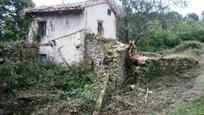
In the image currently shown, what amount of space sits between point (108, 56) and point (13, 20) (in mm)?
11031

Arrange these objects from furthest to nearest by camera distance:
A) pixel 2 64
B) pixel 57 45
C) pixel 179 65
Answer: pixel 57 45, pixel 179 65, pixel 2 64

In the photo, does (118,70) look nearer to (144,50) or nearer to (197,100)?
(197,100)

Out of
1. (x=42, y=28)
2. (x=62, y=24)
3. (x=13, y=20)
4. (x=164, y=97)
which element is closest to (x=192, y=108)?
(x=164, y=97)

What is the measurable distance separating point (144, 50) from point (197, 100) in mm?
14328

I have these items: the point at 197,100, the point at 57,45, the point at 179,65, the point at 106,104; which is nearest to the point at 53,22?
the point at 57,45

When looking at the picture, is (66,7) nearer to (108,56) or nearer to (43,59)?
(43,59)

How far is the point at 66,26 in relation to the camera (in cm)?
2133

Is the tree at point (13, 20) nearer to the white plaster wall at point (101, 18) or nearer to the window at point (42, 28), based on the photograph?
the window at point (42, 28)

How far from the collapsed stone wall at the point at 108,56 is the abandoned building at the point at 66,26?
72 cm

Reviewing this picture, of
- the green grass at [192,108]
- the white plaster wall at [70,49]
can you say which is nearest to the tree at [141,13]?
the white plaster wall at [70,49]

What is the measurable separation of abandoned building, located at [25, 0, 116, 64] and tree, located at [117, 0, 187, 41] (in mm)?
3842

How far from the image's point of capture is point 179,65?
1825 centimetres

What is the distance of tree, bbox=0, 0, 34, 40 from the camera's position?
22.7 metres

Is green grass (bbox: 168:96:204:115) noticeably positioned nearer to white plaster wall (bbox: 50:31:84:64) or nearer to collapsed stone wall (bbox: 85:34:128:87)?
collapsed stone wall (bbox: 85:34:128:87)
